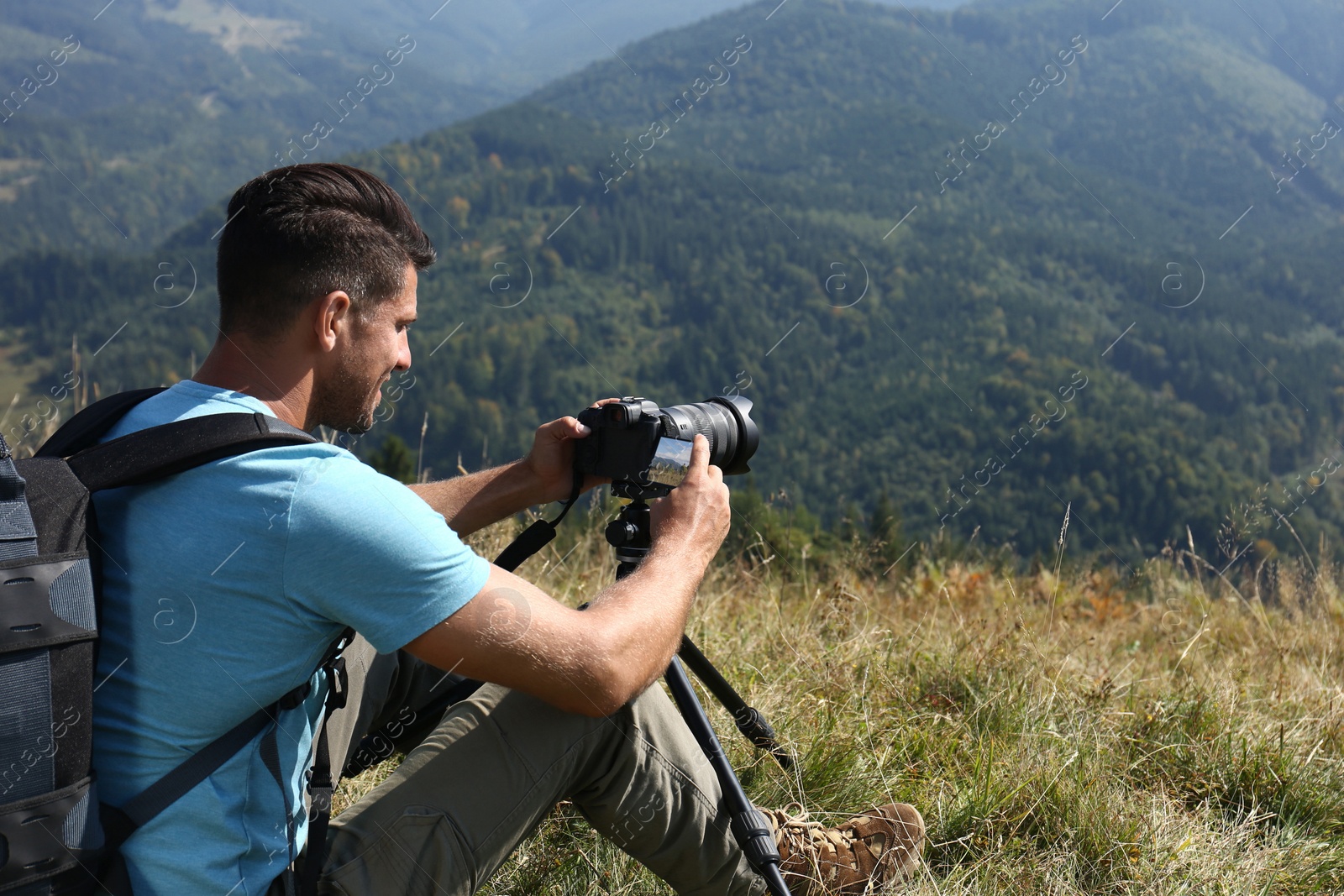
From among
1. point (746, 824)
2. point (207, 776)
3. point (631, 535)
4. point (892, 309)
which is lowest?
point (892, 309)

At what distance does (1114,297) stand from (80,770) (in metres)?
132

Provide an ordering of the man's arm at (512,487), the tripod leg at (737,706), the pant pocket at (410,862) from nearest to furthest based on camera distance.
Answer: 1. the pant pocket at (410,862)
2. the tripod leg at (737,706)
3. the man's arm at (512,487)

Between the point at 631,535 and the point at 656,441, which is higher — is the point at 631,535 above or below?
below

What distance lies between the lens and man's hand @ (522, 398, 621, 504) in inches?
84.5

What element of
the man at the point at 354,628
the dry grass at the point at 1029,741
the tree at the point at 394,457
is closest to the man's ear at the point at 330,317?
the man at the point at 354,628

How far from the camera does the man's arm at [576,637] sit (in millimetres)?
1334

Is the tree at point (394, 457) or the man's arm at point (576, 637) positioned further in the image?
the tree at point (394, 457)

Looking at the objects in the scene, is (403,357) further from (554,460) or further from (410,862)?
(410,862)

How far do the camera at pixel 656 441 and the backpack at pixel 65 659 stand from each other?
708 mm

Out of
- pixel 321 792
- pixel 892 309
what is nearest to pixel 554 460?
pixel 321 792

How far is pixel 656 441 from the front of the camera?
6.02ft

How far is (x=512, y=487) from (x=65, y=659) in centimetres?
115

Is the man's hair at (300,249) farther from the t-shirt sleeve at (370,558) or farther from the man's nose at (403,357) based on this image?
the t-shirt sleeve at (370,558)

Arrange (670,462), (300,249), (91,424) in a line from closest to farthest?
1. (91,424)
2. (300,249)
3. (670,462)
